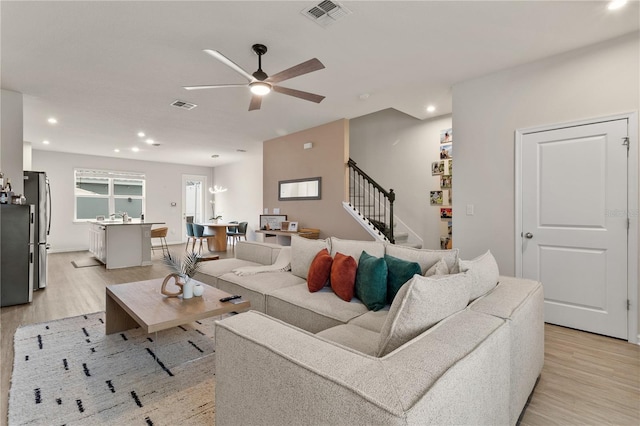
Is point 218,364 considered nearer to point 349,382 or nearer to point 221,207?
point 349,382

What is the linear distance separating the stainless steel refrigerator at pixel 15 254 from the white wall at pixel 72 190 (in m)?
5.40

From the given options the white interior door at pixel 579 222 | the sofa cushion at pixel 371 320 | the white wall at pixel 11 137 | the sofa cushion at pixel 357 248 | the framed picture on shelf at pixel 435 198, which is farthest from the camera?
the framed picture on shelf at pixel 435 198

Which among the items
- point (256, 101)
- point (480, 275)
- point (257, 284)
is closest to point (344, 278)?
point (257, 284)

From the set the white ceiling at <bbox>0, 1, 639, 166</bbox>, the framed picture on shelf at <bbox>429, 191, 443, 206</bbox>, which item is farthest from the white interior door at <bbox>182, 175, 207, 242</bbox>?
the framed picture on shelf at <bbox>429, 191, 443, 206</bbox>

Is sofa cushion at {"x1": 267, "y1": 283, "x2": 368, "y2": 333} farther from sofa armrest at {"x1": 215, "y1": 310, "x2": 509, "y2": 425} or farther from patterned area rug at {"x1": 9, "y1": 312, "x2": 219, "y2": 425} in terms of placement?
sofa armrest at {"x1": 215, "y1": 310, "x2": 509, "y2": 425}

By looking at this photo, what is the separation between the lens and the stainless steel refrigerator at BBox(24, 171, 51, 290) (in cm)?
438

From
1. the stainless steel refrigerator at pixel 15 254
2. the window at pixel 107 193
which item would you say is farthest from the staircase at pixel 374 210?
the window at pixel 107 193

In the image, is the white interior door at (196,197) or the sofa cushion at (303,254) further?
the white interior door at (196,197)

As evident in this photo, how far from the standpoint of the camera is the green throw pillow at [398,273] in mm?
2225

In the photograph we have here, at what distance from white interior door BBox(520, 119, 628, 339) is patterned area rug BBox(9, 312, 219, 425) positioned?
3.40 metres

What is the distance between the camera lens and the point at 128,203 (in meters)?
9.35

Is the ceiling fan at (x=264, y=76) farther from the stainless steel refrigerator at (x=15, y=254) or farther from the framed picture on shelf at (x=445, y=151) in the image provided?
the framed picture on shelf at (x=445, y=151)

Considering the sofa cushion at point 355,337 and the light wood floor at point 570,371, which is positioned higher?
the sofa cushion at point 355,337

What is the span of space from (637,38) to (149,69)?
4789 mm
